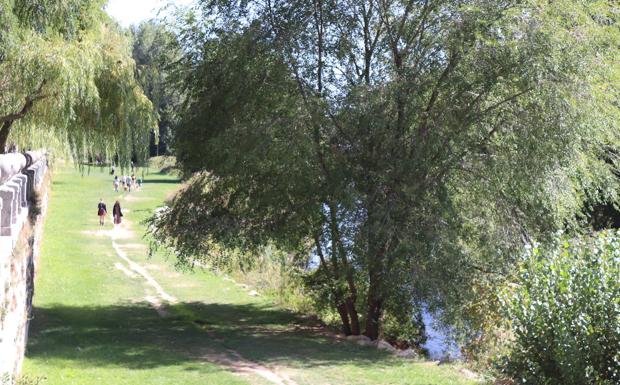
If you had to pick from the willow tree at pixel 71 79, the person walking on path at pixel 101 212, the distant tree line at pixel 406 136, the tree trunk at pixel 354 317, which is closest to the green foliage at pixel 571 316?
the distant tree line at pixel 406 136

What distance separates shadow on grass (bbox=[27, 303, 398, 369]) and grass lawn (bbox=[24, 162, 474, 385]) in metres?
0.02

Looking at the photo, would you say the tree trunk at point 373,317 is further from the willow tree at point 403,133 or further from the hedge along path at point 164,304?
the hedge along path at point 164,304

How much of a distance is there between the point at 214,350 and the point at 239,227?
9.50 feet

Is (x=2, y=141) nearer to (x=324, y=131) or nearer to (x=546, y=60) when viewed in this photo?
(x=324, y=131)

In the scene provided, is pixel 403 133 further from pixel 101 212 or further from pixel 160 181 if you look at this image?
pixel 160 181

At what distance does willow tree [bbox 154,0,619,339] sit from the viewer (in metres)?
14.1

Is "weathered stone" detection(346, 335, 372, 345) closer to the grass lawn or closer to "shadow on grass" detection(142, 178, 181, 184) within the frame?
the grass lawn

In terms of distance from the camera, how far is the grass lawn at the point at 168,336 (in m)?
12.1

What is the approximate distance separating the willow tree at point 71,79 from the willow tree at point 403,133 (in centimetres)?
181

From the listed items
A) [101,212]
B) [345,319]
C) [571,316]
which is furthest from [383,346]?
[101,212]

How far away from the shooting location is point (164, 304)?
65.6 feet

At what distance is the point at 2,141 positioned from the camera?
561 inches

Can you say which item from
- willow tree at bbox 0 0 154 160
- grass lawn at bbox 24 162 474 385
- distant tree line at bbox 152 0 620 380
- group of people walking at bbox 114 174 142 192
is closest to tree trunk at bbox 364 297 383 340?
distant tree line at bbox 152 0 620 380

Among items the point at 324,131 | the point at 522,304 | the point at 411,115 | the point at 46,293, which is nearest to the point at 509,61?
the point at 411,115
